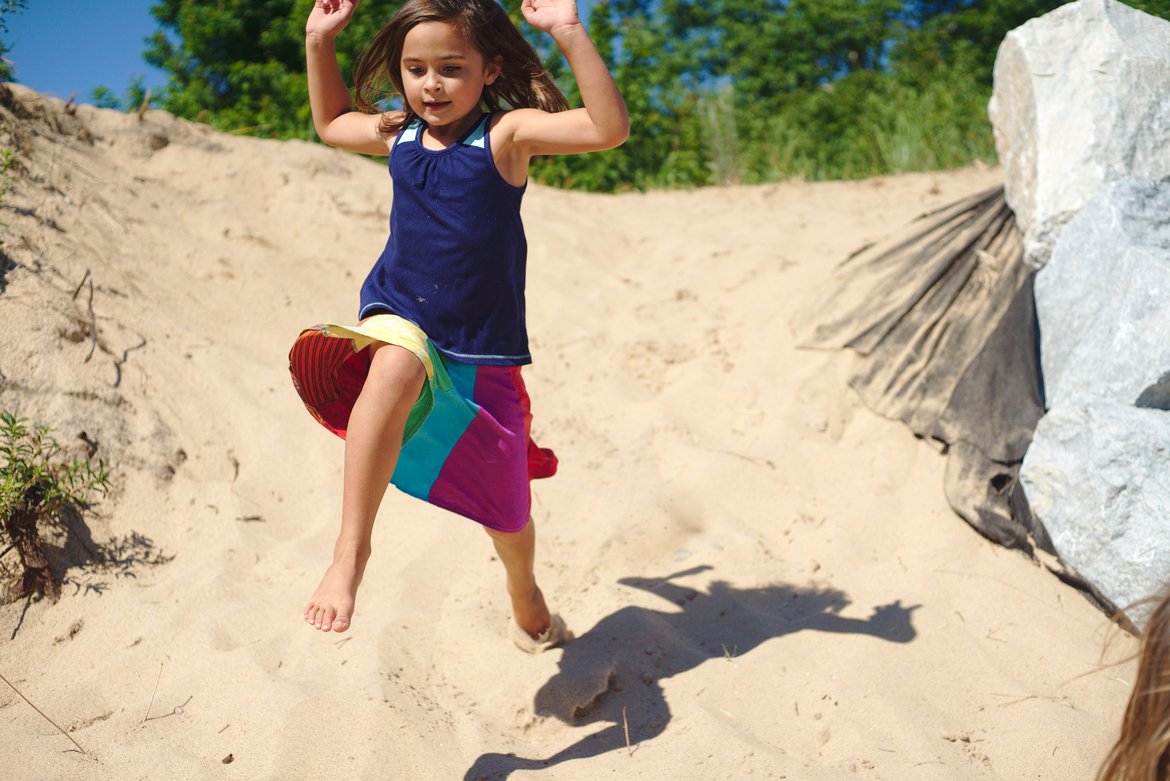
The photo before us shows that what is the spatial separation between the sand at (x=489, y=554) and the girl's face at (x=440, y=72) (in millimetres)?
1396

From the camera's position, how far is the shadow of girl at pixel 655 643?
2.44 m

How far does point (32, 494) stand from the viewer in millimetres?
2814

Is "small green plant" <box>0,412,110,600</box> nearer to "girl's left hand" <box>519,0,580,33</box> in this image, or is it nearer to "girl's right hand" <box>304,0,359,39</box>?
"girl's right hand" <box>304,0,359,39</box>

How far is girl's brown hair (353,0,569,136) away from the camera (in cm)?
221

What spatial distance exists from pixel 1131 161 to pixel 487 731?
2.79 metres

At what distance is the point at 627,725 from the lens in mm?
2439

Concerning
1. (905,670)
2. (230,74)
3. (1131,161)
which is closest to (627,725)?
(905,670)

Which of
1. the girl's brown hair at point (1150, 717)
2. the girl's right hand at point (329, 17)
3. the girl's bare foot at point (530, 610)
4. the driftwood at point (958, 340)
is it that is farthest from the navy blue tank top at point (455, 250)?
the driftwood at point (958, 340)

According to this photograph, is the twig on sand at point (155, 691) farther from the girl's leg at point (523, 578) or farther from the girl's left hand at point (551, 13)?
the girl's left hand at point (551, 13)

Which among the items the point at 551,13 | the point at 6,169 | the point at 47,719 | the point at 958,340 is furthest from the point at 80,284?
the point at 958,340

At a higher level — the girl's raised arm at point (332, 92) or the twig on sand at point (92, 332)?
the girl's raised arm at point (332, 92)

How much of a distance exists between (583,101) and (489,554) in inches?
62.2

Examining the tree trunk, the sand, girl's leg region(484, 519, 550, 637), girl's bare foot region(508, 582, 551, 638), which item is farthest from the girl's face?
the tree trunk

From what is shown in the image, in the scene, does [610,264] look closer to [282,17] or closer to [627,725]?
[627,725]
